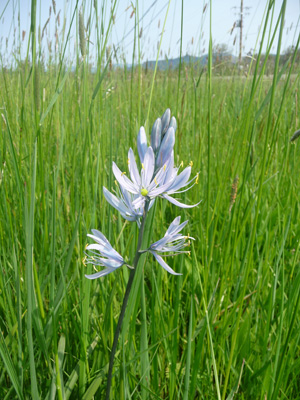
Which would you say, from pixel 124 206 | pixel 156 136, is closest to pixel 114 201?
pixel 124 206

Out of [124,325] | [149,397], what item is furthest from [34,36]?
[149,397]

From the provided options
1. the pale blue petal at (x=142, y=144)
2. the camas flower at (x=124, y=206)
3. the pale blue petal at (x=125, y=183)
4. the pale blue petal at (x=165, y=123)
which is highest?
the pale blue petal at (x=165, y=123)

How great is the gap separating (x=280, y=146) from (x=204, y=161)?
2.65ft

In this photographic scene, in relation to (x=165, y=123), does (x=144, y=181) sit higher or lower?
lower

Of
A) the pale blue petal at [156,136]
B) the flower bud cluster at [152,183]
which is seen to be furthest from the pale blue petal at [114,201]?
the pale blue petal at [156,136]

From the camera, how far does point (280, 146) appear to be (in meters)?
2.75

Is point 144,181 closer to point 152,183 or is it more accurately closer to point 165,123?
point 152,183

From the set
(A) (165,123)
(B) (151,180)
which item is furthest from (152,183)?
(A) (165,123)

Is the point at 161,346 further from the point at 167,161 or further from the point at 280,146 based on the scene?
the point at 280,146

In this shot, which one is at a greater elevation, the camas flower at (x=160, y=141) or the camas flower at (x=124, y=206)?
the camas flower at (x=160, y=141)

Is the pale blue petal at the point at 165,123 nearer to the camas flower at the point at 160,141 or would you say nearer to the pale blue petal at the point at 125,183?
the camas flower at the point at 160,141

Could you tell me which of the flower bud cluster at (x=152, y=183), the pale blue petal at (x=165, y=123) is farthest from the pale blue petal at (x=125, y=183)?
the pale blue petal at (x=165, y=123)

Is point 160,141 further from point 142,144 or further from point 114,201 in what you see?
point 114,201

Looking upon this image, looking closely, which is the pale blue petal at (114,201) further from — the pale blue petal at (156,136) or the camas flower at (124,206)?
the pale blue petal at (156,136)
